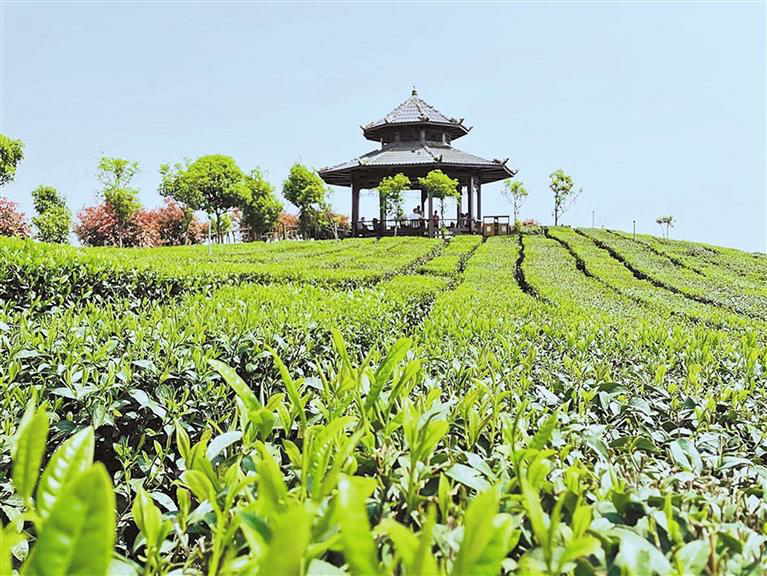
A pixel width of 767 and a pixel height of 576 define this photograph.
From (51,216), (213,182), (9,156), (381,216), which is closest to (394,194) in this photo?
(381,216)

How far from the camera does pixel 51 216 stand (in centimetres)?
3184

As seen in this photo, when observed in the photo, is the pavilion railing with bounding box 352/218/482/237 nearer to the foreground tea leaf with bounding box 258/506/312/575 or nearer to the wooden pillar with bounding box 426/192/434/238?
the wooden pillar with bounding box 426/192/434/238

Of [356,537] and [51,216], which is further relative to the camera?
[51,216]

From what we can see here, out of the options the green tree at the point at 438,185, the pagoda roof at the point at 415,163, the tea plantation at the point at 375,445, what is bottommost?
the tea plantation at the point at 375,445

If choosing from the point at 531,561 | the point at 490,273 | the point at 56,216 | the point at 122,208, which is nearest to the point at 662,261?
the point at 490,273

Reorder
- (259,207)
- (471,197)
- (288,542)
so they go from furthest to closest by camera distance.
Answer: (259,207) < (471,197) < (288,542)

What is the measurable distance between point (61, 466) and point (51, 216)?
36819 mm

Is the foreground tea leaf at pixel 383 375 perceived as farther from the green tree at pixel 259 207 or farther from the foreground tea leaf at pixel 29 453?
the green tree at pixel 259 207

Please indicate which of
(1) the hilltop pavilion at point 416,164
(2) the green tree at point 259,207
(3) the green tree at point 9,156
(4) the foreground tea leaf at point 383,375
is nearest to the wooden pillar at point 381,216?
(1) the hilltop pavilion at point 416,164

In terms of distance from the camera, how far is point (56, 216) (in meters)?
32.0

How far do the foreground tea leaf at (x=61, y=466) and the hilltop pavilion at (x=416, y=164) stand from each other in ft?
86.5

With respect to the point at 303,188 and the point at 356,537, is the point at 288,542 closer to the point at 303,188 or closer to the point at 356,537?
the point at 356,537

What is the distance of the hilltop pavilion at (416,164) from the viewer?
2873 cm

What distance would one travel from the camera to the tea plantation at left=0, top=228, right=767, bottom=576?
70 centimetres
